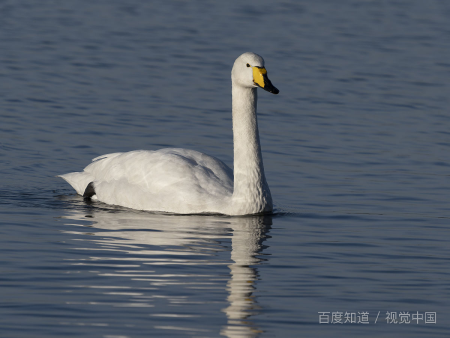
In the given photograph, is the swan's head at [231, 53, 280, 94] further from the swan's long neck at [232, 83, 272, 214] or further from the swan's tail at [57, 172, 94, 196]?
the swan's tail at [57, 172, 94, 196]

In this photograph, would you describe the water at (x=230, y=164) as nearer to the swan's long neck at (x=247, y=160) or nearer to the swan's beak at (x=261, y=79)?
the swan's long neck at (x=247, y=160)

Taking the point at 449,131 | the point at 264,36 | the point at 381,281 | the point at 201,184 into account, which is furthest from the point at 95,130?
the point at 264,36

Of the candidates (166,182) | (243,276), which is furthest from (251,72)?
(243,276)

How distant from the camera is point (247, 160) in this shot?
1337 centimetres

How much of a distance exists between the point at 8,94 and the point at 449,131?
961 centimetres

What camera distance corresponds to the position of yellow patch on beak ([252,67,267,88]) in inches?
500

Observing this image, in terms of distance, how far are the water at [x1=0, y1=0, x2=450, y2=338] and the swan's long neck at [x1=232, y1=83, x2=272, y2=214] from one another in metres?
0.25

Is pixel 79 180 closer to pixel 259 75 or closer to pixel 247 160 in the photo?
pixel 247 160

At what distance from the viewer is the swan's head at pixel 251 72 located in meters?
12.7

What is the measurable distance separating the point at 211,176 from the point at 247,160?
600 mm

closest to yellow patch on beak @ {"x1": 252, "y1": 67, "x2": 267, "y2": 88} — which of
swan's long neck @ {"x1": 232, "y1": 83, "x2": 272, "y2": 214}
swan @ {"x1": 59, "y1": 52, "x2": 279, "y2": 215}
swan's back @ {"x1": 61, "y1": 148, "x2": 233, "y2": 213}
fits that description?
swan @ {"x1": 59, "y1": 52, "x2": 279, "y2": 215}

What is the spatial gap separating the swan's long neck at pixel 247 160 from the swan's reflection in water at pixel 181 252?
0.78ft

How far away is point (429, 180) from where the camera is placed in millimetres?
15609

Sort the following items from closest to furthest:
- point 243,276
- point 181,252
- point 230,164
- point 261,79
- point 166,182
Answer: point 243,276
point 181,252
point 261,79
point 166,182
point 230,164
